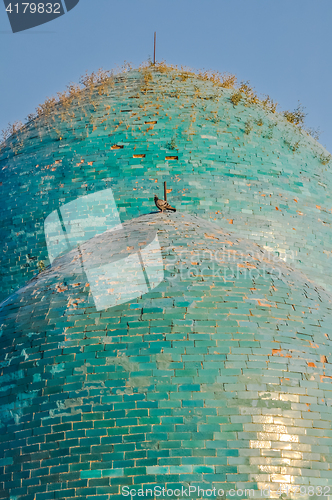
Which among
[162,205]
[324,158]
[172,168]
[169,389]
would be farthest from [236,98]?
[169,389]

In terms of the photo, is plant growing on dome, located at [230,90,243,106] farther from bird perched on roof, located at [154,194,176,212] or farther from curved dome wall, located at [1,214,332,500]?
curved dome wall, located at [1,214,332,500]

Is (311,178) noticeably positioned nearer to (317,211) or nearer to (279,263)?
(317,211)

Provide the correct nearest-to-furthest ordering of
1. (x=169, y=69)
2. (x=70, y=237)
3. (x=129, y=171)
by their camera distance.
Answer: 1. (x=70, y=237)
2. (x=129, y=171)
3. (x=169, y=69)

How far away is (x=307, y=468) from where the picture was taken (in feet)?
16.8

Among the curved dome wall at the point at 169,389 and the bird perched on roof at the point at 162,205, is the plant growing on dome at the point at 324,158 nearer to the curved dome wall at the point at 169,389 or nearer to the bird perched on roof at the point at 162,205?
the bird perched on roof at the point at 162,205

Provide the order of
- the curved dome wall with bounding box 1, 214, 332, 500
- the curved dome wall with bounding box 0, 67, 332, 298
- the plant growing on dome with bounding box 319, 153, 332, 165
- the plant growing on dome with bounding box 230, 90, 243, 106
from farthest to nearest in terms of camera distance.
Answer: the plant growing on dome with bounding box 230, 90, 243, 106, the plant growing on dome with bounding box 319, 153, 332, 165, the curved dome wall with bounding box 0, 67, 332, 298, the curved dome wall with bounding box 1, 214, 332, 500

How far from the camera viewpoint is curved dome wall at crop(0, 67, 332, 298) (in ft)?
29.3

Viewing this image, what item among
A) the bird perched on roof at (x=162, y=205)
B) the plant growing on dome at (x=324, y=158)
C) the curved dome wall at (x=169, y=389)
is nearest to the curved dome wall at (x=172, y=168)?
the plant growing on dome at (x=324, y=158)

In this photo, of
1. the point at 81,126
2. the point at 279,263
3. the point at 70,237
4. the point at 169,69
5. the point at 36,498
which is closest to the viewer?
the point at 36,498

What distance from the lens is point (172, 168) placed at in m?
9.31

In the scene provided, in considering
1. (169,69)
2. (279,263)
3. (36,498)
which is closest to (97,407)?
(36,498)

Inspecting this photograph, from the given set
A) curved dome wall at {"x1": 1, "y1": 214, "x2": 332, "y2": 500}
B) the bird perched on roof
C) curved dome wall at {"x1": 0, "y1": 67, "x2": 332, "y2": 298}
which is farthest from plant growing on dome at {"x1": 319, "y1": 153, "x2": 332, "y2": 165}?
curved dome wall at {"x1": 1, "y1": 214, "x2": 332, "y2": 500}

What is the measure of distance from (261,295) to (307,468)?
182cm

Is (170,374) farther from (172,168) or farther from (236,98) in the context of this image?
(236,98)
